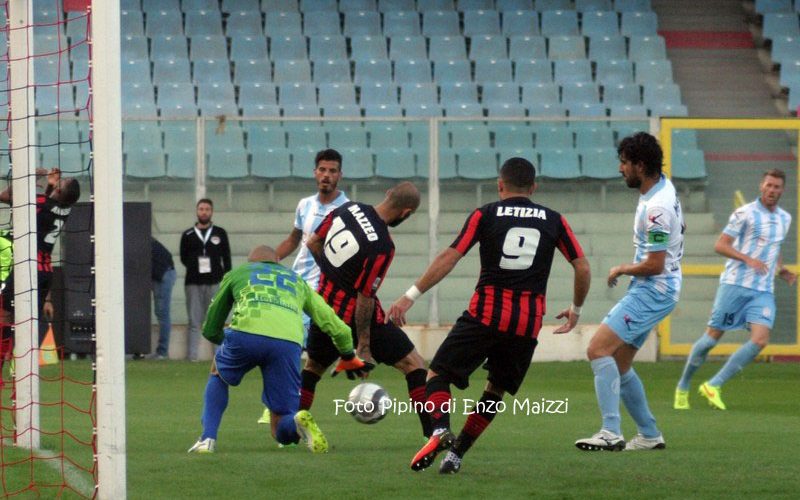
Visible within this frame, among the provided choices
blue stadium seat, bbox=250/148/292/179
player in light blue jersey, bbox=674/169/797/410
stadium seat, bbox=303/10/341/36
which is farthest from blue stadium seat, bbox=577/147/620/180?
stadium seat, bbox=303/10/341/36

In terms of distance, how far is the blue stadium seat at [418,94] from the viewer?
22.1 metres

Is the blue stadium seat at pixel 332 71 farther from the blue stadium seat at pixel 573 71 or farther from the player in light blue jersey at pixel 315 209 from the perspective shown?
the player in light blue jersey at pixel 315 209

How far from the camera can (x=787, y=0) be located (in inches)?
993

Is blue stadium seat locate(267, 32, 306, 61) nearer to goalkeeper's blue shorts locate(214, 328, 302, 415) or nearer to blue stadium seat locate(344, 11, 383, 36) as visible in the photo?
blue stadium seat locate(344, 11, 383, 36)

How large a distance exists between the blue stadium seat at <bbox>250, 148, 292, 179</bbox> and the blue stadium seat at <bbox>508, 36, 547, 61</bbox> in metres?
6.70

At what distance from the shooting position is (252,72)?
2288 cm

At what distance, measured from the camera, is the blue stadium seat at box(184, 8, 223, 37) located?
2384cm

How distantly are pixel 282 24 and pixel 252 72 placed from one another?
1635 mm

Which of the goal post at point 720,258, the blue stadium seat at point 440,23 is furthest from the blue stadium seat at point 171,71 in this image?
the goal post at point 720,258

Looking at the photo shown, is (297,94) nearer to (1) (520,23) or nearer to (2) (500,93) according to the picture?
(2) (500,93)

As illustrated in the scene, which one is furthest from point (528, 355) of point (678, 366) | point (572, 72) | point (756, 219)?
point (572, 72)

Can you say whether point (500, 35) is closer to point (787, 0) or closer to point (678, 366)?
point (787, 0)

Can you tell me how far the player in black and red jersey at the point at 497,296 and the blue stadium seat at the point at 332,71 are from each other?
1528 cm

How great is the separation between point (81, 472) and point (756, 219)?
7.00 metres
